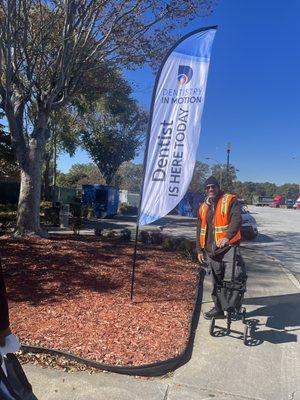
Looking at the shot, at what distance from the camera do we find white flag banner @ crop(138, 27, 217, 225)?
633 centimetres

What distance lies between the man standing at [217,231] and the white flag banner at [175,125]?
0.57m

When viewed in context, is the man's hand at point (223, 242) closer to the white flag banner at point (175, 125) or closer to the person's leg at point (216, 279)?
the person's leg at point (216, 279)

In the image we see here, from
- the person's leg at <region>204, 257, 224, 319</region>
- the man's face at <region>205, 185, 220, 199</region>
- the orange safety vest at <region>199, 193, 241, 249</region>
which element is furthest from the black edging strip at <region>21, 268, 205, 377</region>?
the man's face at <region>205, 185, 220, 199</region>

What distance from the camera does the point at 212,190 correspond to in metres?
5.81

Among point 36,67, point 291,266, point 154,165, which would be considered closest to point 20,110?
point 36,67

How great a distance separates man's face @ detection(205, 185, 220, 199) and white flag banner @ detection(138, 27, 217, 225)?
539mm

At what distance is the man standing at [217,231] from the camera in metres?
5.70

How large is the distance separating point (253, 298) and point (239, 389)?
11.1 ft

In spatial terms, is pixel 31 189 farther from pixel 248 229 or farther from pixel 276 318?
pixel 248 229

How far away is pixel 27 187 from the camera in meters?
12.8

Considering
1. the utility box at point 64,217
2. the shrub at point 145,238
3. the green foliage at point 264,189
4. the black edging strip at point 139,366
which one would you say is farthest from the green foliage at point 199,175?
the black edging strip at point 139,366

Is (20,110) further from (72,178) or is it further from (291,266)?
(72,178)

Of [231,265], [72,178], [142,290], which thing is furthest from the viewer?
[72,178]

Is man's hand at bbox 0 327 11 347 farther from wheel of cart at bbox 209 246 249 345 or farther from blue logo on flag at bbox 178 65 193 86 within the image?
blue logo on flag at bbox 178 65 193 86
